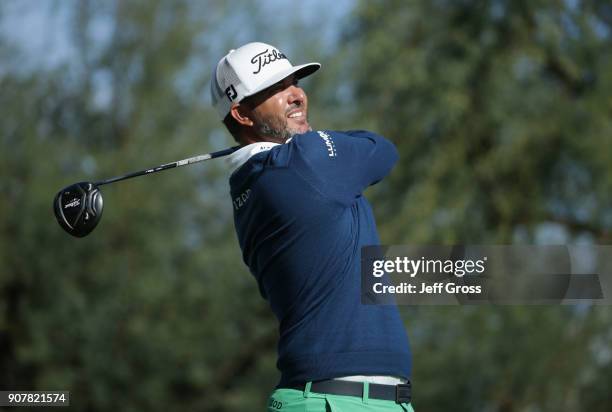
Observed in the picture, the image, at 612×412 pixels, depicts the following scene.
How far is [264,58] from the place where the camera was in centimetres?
409

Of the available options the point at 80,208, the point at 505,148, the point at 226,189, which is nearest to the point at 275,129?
the point at 80,208

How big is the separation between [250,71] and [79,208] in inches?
34.8

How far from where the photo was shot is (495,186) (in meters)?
13.3

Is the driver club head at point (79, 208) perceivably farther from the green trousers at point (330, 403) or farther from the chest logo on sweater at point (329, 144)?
the green trousers at point (330, 403)

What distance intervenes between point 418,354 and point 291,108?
1095cm

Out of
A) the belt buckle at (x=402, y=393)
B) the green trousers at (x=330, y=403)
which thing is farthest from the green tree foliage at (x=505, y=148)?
the green trousers at (x=330, y=403)

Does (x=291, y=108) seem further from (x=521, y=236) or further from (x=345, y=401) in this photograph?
(x=521, y=236)

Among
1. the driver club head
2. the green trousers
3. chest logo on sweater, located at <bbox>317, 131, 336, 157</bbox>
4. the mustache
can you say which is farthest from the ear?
the green trousers

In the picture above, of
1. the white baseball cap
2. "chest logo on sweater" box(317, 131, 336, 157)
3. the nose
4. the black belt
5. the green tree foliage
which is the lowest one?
the black belt

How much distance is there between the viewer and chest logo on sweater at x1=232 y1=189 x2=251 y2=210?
3.88 metres

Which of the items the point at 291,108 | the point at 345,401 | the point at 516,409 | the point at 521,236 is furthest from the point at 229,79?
the point at 516,409

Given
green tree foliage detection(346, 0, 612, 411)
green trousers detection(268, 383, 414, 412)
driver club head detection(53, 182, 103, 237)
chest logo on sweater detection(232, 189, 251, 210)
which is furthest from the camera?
green tree foliage detection(346, 0, 612, 411)

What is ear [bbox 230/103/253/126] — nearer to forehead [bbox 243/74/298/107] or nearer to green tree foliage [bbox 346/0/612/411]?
forehead [bbox 243/74/298/107]

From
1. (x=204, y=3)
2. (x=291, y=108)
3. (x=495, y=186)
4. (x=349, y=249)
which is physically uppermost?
(x=204, y=3)
